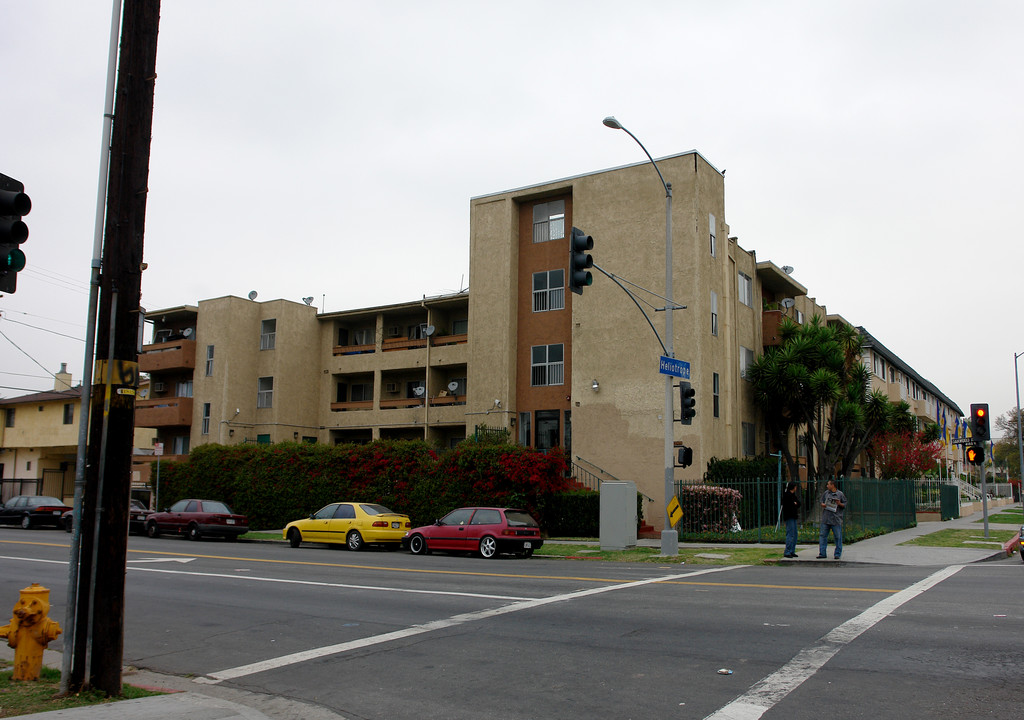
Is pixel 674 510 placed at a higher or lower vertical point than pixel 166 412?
lower

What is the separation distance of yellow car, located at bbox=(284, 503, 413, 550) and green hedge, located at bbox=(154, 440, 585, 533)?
151 inches

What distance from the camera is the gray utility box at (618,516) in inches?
885

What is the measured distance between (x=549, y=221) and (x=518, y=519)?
600 inches

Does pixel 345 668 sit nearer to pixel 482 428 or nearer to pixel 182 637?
pixel 182 637

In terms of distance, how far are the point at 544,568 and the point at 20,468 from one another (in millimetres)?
44692

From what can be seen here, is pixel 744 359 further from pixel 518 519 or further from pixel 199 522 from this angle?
pixel 199 522

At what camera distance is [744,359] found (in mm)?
33469

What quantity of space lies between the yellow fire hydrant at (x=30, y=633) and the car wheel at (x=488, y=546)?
13.8 m

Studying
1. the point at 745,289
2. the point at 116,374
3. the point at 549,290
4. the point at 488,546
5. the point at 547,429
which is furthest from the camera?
the point at 745,289

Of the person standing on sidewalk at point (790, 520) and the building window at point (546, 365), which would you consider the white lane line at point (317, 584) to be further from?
the building window at point (546, 365)

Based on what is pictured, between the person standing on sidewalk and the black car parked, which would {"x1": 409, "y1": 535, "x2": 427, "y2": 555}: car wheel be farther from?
the black car parked

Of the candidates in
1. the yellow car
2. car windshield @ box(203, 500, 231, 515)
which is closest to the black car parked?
car windshield @ box(203, 500, 231, 515)

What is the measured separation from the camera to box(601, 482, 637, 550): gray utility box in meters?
22.5

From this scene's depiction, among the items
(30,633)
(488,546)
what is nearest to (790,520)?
(488,546)
